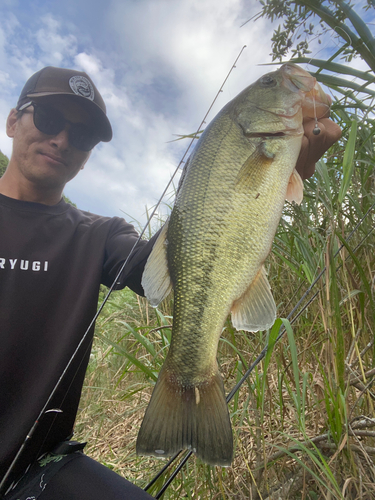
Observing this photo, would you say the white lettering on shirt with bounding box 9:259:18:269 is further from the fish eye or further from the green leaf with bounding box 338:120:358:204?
the green leaf with bounding box 338:120:358:204

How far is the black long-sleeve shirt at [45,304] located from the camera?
4.81 feet

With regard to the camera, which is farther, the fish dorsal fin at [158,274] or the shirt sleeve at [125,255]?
the shirt sleeve at [125,255]

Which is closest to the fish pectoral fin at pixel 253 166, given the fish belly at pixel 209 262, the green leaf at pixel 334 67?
the fish belly at pixel 209 262

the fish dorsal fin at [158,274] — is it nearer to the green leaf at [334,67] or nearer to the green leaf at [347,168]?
the green leaf at [347,168]

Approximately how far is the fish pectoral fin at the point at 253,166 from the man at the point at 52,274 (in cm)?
20

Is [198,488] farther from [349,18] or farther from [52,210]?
[349,18]

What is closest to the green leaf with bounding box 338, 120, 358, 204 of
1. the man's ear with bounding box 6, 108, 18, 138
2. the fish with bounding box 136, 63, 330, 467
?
the fish with bounding box 136, 63, 330, 467

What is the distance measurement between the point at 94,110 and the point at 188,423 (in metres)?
2.14

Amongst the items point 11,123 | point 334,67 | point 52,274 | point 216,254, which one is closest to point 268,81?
point 216,254

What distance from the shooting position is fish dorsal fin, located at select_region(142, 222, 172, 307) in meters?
0.98

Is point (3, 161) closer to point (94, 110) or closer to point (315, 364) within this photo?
point (94, 110)

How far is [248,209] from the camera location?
3.11 feet

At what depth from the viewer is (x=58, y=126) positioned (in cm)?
205

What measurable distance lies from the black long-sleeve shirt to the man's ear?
0.73 metres
